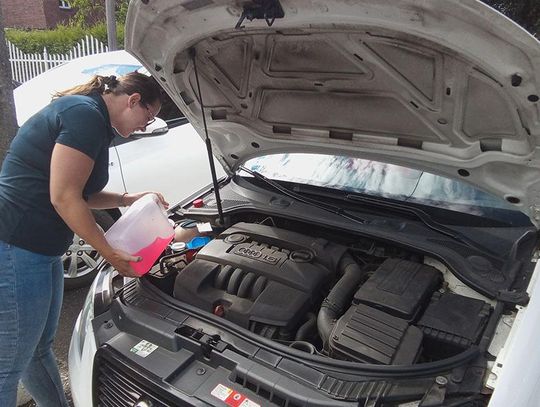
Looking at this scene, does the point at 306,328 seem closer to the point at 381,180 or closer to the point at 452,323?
the point at 452,323

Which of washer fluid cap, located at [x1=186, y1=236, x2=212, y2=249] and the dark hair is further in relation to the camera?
washer fluid cap, located at [x1=186, y1=236, x2=212, y2=249]

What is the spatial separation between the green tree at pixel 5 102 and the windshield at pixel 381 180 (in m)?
1.47

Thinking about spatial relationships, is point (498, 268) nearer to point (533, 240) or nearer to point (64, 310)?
point (533, 240)

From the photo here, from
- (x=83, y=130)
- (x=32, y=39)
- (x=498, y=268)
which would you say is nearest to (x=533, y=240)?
(x=498, y=268)

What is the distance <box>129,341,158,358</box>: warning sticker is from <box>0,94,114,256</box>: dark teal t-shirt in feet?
1.79

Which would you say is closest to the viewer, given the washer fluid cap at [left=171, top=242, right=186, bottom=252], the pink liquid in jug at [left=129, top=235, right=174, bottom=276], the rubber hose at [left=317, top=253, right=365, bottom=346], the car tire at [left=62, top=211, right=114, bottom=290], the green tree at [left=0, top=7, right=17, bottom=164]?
the rubber hose at [left=317, top=253, right=365, bottom=346]

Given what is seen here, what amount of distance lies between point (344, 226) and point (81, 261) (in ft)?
7.73

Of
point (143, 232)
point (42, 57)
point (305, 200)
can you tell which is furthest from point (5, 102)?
point (42, 57)

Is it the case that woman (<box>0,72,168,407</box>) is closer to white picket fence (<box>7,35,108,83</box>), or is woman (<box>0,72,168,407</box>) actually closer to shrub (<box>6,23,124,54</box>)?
white picket fence (<box>7,35,108,83</box>)

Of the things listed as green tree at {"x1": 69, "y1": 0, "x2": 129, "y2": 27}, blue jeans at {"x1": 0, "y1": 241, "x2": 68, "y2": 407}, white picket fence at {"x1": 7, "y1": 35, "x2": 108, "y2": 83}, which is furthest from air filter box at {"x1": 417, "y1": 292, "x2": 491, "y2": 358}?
green tree at {"x1": 69, "y1": 0, "x2": 129, "y2": 27}

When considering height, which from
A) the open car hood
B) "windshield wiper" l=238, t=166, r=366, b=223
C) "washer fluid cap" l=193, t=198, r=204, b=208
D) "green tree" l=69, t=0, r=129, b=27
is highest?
"green tree" l=69, t=0, r=129, b=27

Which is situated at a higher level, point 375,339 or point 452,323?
point 452,323

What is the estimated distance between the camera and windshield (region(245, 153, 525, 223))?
7.49ft

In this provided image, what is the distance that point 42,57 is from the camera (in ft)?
34.6
